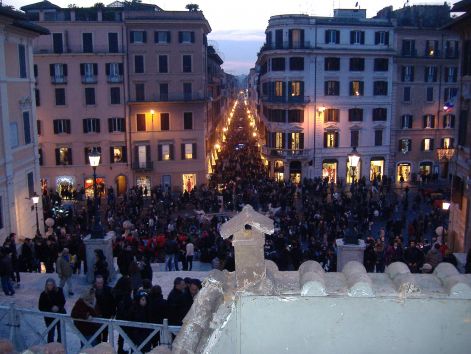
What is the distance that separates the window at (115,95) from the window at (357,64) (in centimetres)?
1977

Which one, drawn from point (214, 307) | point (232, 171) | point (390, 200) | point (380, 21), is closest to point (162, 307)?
point (214, 307)

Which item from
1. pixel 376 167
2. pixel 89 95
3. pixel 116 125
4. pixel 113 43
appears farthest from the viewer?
pixel 376 167

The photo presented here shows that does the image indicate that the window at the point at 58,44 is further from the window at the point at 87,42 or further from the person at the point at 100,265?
the person at the point at 100,265

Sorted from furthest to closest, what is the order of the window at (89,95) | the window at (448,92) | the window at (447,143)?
the window at (447,143) < the window at (448,92) < the window at (89,95)

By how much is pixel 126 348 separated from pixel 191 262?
767cm

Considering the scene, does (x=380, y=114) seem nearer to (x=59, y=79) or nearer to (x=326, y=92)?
(x=326, y=92)

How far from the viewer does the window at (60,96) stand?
1654 inches

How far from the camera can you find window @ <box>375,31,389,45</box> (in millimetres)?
46969

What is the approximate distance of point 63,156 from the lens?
139 ft

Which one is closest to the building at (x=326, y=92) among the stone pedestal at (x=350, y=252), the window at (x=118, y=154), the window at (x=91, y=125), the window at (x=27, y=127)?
the window at (x=118, y=154)

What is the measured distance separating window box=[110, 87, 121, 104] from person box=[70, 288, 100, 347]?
34.5 meters

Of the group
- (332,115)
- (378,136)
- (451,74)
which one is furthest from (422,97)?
(332,115)

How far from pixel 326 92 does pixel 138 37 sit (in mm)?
16411

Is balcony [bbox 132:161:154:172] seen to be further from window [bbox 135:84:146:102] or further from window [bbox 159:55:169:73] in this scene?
window [bbox 159:55:169:73]
